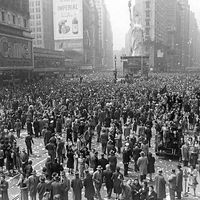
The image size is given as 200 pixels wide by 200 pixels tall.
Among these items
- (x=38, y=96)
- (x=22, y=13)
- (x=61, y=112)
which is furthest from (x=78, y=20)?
(x=61, y=112)

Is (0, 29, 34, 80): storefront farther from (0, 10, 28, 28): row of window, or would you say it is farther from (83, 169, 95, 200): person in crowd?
(83, 169, 95, 200): person in crowd

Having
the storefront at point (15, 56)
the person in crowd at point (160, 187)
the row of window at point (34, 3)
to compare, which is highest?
the row of window at point (34, 3)

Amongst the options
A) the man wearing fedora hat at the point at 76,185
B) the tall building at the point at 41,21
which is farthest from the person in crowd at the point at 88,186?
the tall building at the point at 41,21

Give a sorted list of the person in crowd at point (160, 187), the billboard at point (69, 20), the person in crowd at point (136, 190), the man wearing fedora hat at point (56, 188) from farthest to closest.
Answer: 1. the billboard at point (69, 20)
2. the person in crowd at point (160, 187)
3. the man wearing fedora hat at point (56, 188)
4. the person in crowd at point (136, 190)

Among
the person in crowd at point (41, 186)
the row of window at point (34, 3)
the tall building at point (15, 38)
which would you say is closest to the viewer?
the person in crowd at point (41, 186)

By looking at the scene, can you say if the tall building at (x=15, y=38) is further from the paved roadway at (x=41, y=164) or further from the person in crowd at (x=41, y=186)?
the person in crowd at (x=41, y=186)

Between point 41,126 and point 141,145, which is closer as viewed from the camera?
point 141,145

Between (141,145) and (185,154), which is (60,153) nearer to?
(141,145)
